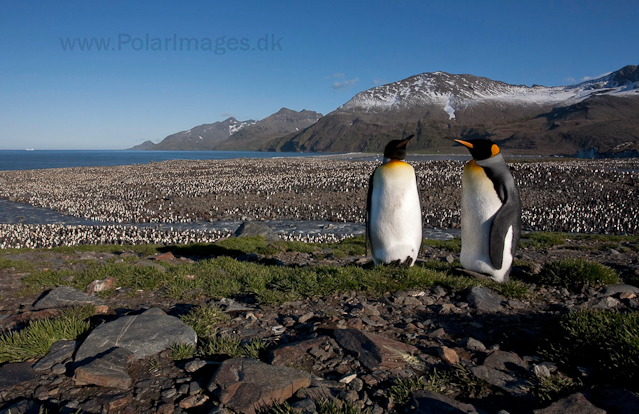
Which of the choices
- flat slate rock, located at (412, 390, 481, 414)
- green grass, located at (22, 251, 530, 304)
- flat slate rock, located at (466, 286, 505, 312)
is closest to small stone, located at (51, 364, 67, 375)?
green grass, located at (22, 251, 530, 304)

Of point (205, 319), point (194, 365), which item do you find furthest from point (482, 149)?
point (194, 365)

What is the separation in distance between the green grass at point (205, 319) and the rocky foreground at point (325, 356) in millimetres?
14

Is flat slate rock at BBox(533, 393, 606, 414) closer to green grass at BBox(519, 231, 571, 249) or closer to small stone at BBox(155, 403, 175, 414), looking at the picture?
small stone at BBox(155, 403, 175, 414)

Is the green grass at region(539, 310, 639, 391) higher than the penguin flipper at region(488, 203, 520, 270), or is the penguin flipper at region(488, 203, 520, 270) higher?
the penguin flipper at region(488, 203, 520, 270)

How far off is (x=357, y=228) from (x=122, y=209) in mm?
13469

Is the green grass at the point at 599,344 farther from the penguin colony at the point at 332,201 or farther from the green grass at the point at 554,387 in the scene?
the penguin colony at the point at 332,201

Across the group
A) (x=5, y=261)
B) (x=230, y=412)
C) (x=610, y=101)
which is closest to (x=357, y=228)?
(x=5, y=261)

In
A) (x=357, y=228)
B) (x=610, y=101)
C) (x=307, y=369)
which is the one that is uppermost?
(x=610, y=101)

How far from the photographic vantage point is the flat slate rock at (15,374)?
A: 2981mm

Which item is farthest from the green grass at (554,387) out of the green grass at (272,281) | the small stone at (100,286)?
the small stone at (100,286)

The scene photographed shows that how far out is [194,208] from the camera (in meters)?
21.0

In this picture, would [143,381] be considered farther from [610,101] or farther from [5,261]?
[610,101]

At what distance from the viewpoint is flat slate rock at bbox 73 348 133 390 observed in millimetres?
2938

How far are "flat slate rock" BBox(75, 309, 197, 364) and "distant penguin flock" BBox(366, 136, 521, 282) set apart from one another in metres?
3.91
